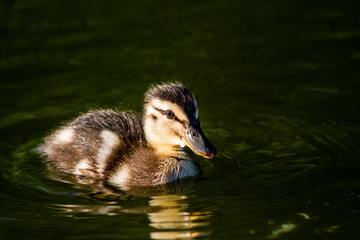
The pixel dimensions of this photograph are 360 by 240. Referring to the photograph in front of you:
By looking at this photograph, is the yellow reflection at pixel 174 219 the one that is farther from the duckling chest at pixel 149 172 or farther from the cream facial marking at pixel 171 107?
the cream facial marking at pixel 171 107

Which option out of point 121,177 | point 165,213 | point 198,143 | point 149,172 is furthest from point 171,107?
point 165,213

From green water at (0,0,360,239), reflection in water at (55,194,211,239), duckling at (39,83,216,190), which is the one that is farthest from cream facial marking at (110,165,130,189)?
reflection in water at (55,194,211,239)

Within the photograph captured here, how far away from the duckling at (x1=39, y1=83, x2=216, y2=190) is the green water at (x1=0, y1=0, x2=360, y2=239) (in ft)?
0.66

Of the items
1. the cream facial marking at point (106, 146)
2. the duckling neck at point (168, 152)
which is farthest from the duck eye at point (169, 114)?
the cream facial marking at point (106, 146)

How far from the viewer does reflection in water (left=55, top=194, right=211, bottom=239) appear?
4.55m

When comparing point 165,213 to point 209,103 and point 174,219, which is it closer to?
point 174,219

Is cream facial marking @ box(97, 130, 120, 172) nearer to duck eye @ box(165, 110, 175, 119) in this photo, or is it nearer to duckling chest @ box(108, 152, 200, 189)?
duckling chest @ box(108, 152, 200, 189)

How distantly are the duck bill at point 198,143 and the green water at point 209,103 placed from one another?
255mm

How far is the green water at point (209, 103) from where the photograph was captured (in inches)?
187

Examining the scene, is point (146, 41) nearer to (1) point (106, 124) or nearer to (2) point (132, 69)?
(2) point (132, 69)

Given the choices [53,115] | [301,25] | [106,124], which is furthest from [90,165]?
[301,25]

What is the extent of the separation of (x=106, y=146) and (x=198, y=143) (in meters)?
0.79

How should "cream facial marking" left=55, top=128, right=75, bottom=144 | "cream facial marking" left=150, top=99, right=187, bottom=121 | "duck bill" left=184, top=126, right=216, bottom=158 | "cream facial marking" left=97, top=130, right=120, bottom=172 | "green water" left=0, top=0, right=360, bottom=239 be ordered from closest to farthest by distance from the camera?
"green water" left=0, top=0, right=360, bottom=239 < "duck bill" left=184, top=126, right=216, bottom=158 < "cream facial marking" left=150, top=99, right=187, bottom=121 < "cream facial marking" left=97, top=130, right=120, bottom=172 < "cream facial marking" left=55, top=128, right=75, bottom=144

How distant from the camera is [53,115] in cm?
675
